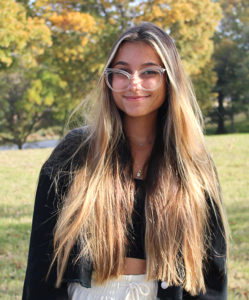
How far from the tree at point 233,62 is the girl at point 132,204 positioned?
26586 millimetres

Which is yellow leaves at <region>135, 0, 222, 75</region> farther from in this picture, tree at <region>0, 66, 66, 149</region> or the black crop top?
the black crop top

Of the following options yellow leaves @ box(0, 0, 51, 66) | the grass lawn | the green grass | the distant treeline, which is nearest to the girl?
the grass lawn

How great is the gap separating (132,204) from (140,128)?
1.54ft

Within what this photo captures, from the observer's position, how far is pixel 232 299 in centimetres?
340

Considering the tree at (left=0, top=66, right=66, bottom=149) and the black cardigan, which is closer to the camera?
the black cardigan

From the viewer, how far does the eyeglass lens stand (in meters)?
1.85

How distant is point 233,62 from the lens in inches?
1099

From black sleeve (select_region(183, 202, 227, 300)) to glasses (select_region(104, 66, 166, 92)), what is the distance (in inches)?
30.4

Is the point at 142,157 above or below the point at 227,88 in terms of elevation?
below

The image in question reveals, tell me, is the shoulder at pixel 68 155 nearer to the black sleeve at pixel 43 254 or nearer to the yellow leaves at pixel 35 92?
the black sleeve at pixel 43 254

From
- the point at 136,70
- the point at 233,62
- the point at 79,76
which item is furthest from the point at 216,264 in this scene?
the point at 233,62

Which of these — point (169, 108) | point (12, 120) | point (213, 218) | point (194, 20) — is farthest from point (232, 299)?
point (12, 120)

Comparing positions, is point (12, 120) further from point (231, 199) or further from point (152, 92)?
point (152, 92)

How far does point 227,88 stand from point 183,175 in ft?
90.4
